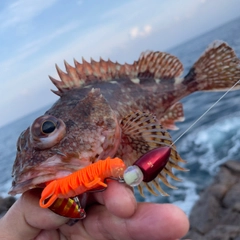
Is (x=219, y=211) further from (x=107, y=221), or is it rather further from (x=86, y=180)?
(x=86, y=180)

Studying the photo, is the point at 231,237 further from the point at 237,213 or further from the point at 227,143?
the point at 227,143

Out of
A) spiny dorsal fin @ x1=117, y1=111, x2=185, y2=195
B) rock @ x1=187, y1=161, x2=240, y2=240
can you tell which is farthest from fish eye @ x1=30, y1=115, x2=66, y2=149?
rock @ x1=187, y1=161, x2=240, y2=240

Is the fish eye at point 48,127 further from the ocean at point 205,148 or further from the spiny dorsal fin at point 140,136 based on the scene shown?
the ocean at point 205,148

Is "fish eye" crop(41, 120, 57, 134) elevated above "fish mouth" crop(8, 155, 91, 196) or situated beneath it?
elevated above

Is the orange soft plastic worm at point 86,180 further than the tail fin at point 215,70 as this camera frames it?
No

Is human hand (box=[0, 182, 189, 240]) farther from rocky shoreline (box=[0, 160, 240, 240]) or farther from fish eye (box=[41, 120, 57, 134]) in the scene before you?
rocky shoreline (box=[0, 160, 240, 240])

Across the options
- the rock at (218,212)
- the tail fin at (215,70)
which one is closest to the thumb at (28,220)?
the tail fin at (215,70)
